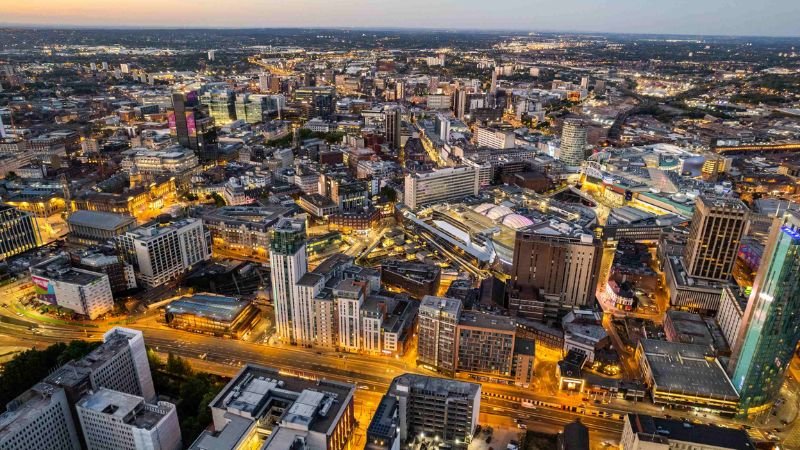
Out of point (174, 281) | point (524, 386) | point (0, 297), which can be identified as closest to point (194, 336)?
point (174, 281)

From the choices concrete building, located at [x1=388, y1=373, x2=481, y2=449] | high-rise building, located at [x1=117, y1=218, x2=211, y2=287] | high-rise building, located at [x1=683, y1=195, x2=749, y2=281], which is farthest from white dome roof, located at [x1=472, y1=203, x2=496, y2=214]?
concrete building, located at [x1=388, y1=373, x2=481, y2=449]

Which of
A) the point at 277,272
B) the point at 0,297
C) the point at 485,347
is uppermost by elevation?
the point at 277,272

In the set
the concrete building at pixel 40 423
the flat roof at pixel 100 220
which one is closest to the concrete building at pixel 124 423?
the concrete building at pixel 40 423

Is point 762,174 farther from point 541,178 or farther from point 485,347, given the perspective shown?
point 485,347

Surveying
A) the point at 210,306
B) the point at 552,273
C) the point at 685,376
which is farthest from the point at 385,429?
the point at 552,273

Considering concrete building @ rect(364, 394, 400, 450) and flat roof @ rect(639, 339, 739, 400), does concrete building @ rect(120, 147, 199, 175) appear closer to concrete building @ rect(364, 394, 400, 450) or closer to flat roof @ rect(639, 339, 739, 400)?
concrete building @ rect(364, 394, 400, 450)

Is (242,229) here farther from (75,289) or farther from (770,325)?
(770,325)
